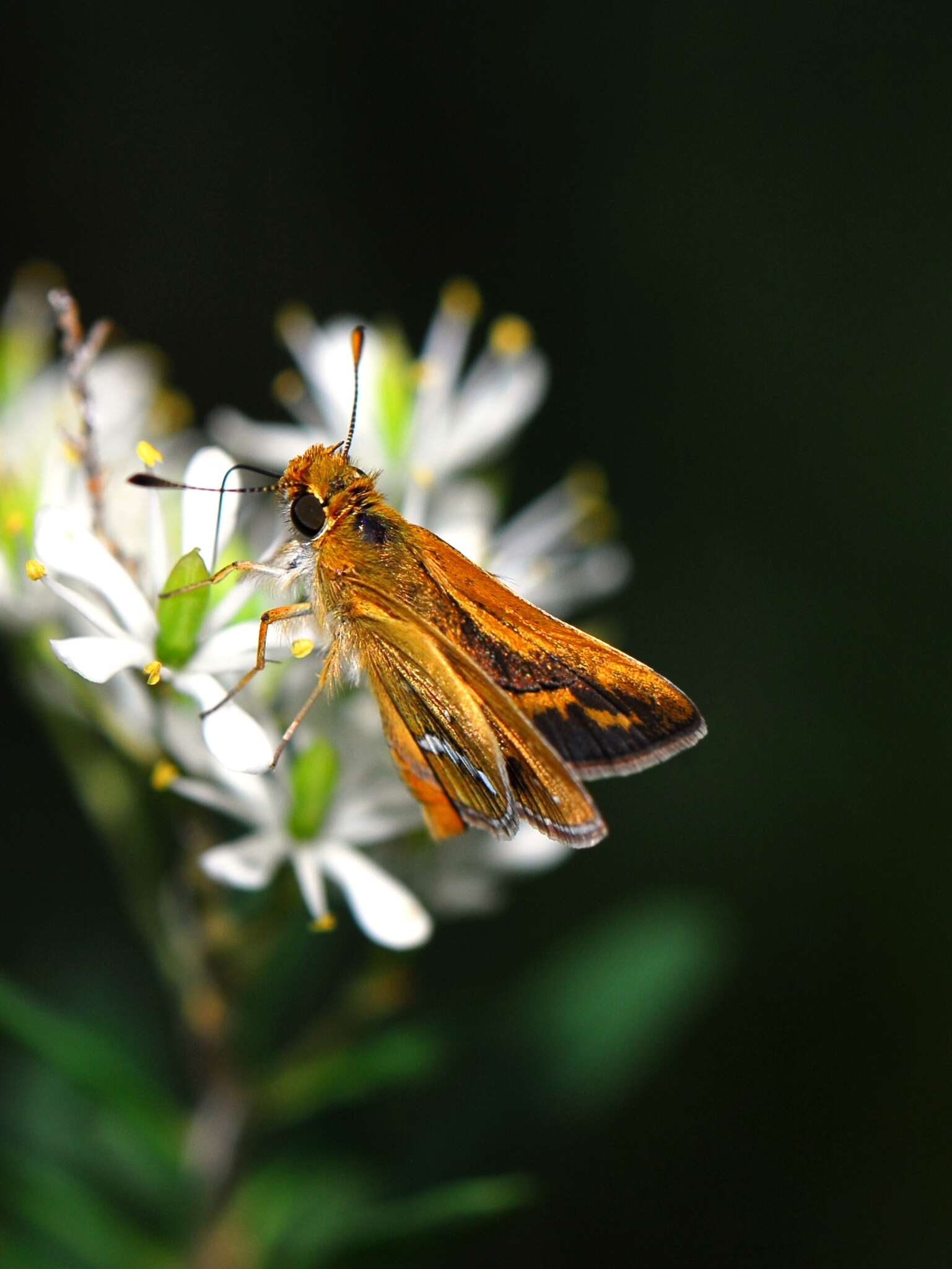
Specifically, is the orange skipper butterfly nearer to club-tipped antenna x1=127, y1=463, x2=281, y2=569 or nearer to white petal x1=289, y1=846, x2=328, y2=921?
club-tipped antenna x1=127, y1=463, x2=281, y2=569

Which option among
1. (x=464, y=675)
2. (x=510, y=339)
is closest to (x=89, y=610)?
(x=464, y=675)

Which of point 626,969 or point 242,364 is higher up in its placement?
point 242,364

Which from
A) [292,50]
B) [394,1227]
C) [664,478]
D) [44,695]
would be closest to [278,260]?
[292,50]

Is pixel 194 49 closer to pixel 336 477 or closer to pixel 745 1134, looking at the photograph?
pixel 336 477

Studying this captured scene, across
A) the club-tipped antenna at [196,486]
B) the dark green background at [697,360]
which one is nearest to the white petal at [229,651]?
the club-tipped antenna at [196,486]

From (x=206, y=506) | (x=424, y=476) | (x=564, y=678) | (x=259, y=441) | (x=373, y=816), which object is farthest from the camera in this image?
(x=259, y=441)

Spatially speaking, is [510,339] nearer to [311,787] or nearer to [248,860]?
[311,787]

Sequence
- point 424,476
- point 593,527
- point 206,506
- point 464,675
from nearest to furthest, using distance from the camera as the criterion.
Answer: point 464,675 < point 206,506 < point 424,476 < point 593,527
